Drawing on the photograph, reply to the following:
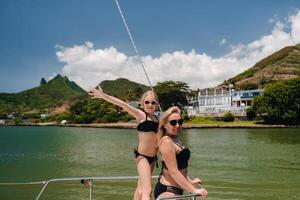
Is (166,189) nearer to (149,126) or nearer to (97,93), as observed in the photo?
(149,126)

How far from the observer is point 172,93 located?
324 feet

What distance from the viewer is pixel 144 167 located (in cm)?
434

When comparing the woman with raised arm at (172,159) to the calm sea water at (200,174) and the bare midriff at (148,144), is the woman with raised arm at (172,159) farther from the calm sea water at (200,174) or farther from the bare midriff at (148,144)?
the calm sea water at (200,174)

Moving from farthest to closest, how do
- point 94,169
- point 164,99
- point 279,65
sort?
point 279,65 → point 164,99 → point 94,169

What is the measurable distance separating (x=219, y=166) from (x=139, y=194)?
17625 mm

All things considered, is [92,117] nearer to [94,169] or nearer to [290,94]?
[290,94]

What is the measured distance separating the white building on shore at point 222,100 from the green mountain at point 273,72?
33.8 metres

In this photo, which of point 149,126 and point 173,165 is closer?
point 173,165

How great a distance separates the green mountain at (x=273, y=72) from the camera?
139 m

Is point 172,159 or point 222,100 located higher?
point 222,100

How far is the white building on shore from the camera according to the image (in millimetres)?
87625

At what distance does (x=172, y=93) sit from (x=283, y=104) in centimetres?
3564

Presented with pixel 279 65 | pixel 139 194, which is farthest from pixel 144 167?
pixel 279 65

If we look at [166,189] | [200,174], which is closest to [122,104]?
[166,189]
